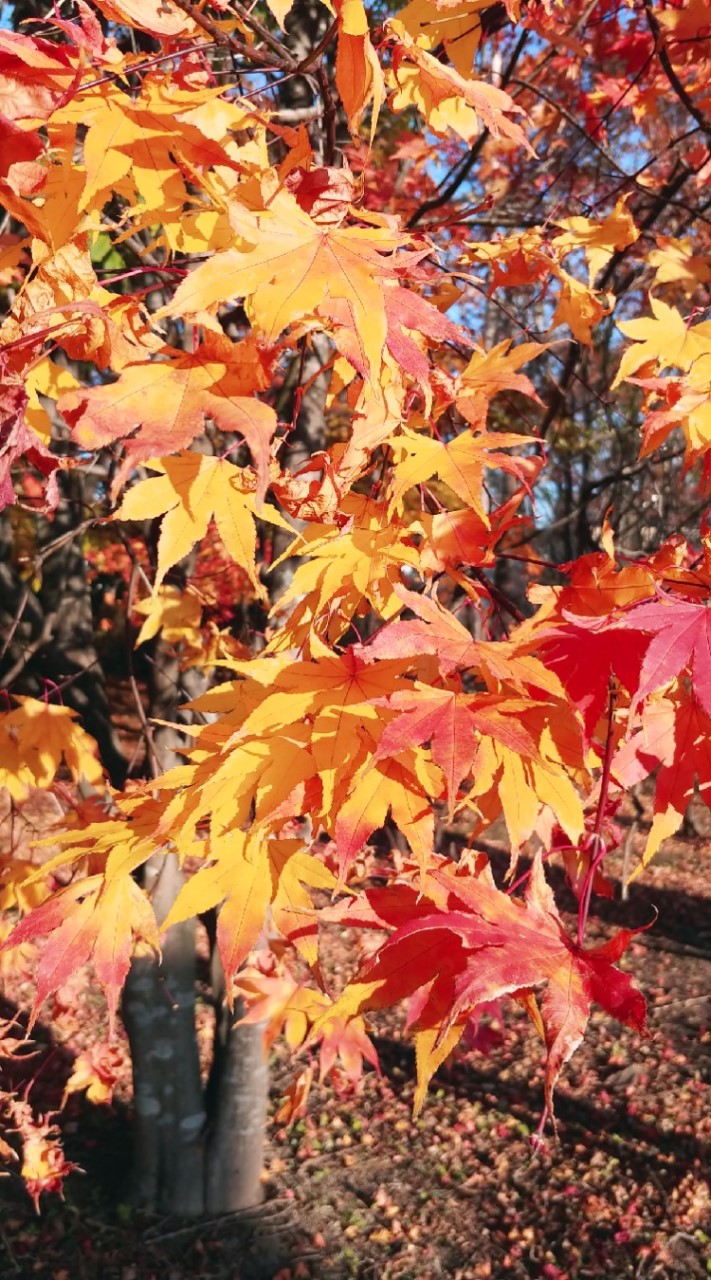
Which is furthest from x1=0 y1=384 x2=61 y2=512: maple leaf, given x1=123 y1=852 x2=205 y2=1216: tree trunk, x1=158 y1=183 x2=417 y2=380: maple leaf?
x1=123 y1=852 x2=205 y2=1216: tree trunk

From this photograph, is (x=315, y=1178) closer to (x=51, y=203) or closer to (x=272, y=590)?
(x=272, y=590)

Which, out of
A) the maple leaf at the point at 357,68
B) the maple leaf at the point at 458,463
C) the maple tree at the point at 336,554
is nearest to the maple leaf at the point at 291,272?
the maple tree at the point at 336,554

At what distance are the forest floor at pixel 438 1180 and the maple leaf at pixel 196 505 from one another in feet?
6.31

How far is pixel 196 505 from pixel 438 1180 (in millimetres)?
4013

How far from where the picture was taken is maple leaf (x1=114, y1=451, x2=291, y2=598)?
105cm

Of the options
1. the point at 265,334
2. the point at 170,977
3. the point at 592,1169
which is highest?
the point at 265,334

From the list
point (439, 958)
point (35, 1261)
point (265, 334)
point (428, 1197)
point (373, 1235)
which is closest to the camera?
point (265, 334)

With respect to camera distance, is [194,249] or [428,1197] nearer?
[194,249]

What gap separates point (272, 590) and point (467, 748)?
1.94 metres

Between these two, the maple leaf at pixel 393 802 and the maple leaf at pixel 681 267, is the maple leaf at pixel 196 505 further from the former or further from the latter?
the maple leaf at pixel 681 267

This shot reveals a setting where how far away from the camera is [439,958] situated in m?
1.10

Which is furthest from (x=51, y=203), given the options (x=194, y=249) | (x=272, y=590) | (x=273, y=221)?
(x=272, y=590)

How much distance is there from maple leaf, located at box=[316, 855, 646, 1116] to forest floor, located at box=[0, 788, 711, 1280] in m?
1.74

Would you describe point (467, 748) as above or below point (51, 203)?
below
